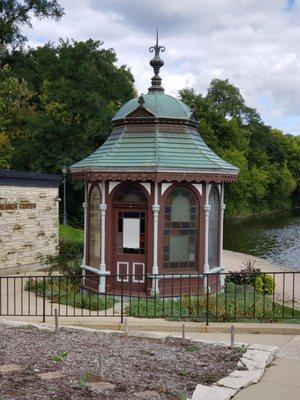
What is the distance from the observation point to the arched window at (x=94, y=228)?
14094 mm

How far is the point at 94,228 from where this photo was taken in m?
14.3

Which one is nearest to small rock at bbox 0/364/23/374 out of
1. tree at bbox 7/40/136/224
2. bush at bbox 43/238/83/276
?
bush at bbox 43/238/83/276

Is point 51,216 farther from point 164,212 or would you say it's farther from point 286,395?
point 286,395

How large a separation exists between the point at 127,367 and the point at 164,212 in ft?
22.8

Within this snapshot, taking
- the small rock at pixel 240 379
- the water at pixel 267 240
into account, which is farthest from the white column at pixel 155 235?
the water at pixel 267 240

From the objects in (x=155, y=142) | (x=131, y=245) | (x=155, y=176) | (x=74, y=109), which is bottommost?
(x=131, y=245)

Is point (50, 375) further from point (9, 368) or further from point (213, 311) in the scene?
point (213, 311)

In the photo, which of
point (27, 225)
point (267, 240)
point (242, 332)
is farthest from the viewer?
point (267, 240)

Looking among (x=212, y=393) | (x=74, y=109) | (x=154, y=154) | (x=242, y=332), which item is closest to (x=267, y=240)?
(x=74, y=109)

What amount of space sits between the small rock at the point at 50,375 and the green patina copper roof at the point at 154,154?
7221mm

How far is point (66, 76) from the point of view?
3369 centimetres

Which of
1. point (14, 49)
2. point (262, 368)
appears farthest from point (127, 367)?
point (14, 49)

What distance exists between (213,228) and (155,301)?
3.43 metres

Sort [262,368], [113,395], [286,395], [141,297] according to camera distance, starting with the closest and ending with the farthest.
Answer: [113,395]
[286,395]
[262,368]
[141,297]
